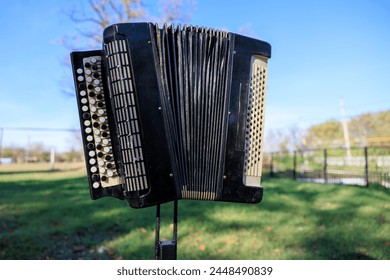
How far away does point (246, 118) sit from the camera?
6.26 ft

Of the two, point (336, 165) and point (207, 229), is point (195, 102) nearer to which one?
point (207, 229)

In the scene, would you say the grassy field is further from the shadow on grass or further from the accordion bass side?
the accordion bass side

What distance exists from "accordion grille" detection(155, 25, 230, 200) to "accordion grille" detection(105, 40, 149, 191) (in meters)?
0.16

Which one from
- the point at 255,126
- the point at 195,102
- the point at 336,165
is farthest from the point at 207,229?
the point at 336,165

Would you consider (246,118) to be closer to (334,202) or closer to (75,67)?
(75,67)

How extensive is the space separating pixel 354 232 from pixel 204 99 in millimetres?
3515

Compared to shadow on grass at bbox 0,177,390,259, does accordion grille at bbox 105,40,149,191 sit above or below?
above

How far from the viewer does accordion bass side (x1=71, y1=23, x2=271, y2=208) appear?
1708mm

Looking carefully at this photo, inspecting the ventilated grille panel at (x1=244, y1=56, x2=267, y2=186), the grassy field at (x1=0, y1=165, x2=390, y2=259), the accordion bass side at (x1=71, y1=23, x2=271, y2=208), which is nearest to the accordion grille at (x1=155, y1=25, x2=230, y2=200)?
the accordion bass side at (x1=71, y1=23, x2=271, y2=208)

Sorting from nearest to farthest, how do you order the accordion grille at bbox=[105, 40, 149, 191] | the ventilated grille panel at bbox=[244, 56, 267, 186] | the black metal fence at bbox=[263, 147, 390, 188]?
the accordion grille at bbox=[105, 40, 149, 191], the ventilated grille panel at bbox=[244, 56, 267, 186], the black metal fence at bbox=[263, 147, 390, 188]

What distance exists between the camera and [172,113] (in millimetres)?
1807

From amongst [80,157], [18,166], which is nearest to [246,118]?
[18,166]

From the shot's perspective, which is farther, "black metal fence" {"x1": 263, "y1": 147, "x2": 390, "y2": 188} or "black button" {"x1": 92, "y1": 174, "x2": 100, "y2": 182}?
"black metal fence" {"x1": 263, "y1": 147, "x2": 390, "y2": 188}

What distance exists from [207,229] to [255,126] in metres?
3.01
